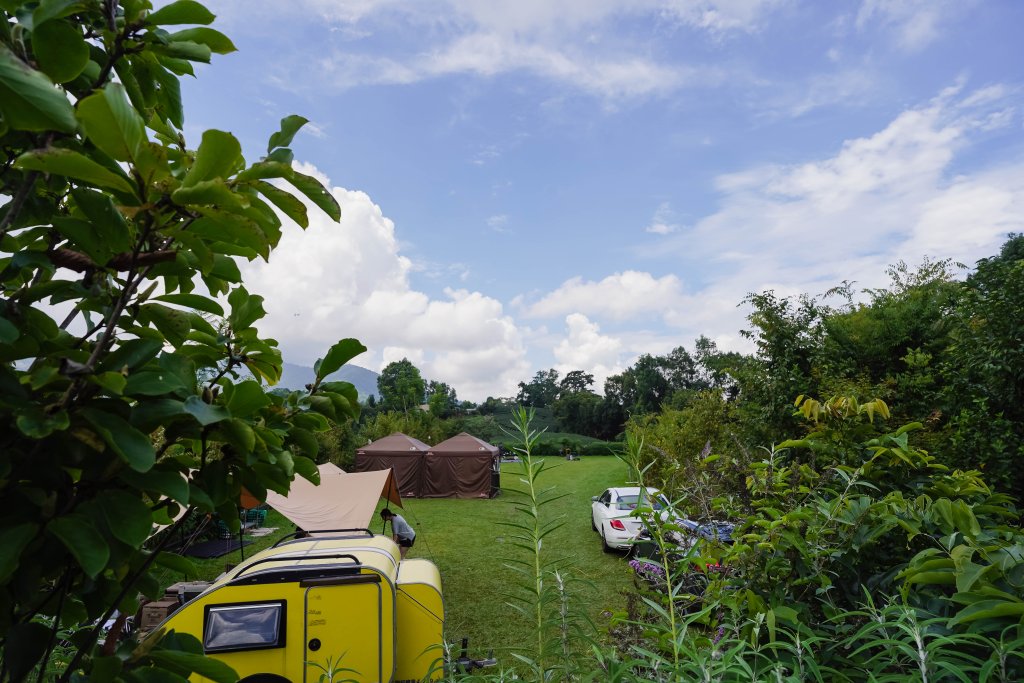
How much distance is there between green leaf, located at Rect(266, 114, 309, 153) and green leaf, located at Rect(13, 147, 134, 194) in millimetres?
250

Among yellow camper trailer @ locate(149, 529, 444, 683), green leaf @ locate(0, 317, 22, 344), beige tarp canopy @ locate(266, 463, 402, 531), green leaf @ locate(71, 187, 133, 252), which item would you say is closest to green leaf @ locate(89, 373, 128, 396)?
green leaf @ locate(0, 317, 22, 344)

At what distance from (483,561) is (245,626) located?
7.80 m

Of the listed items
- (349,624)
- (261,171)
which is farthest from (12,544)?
(349,624)

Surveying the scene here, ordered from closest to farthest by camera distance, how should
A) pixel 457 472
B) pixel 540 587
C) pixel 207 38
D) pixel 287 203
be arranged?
pixel 287 203, pixel 207 38, pixel 540 587, pixel 457 472

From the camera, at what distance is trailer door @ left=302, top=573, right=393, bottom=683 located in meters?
5.12

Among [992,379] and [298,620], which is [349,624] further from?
[992,379]

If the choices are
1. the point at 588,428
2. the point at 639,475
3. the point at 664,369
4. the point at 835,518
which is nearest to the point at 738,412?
the point at 835,518

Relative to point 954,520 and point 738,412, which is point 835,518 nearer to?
point 954,520

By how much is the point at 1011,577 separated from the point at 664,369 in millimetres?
72184

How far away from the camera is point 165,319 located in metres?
1.02

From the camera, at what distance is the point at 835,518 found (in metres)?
1.69

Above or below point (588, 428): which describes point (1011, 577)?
below

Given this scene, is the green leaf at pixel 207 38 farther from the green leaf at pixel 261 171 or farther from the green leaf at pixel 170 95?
the green leaf at pixel 261 171

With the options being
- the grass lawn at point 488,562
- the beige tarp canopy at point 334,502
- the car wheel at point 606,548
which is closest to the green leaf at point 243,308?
the grass lawn at point 488,562
